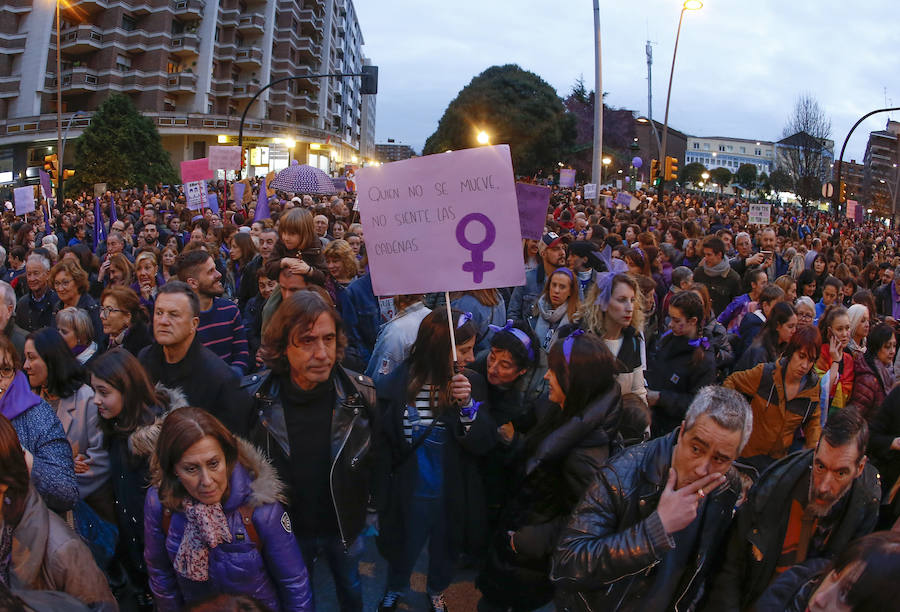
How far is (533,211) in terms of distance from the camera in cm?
687

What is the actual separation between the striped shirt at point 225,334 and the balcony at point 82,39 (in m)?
53.0

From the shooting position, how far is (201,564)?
2.32 metres

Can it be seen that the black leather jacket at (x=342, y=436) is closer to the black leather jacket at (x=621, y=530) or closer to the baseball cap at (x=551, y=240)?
the black leather jacket at (x=621, y=530)

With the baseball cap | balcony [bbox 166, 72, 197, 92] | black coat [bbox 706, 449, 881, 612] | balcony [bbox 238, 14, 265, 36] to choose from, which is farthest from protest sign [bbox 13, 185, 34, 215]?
balcony [bbox 238, 14, 265, 36]

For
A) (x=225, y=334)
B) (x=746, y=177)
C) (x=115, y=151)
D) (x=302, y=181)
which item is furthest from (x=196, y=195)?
(x=746, y=177)

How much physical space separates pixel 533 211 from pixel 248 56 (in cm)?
5700

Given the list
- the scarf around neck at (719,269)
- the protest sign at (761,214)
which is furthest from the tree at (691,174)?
the scarf around neck at (719,269)

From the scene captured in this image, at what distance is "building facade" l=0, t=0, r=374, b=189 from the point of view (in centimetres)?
4694

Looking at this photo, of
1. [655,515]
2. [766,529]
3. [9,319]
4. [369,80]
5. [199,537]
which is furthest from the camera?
[369,80]

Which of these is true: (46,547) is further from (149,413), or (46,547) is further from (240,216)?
(240,216)

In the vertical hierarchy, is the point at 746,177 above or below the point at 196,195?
above

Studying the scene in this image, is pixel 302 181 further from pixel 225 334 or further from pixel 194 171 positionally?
pixel 225 334

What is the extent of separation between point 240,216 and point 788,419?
35.6ft

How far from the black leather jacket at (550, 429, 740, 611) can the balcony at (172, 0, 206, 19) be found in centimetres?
5769
